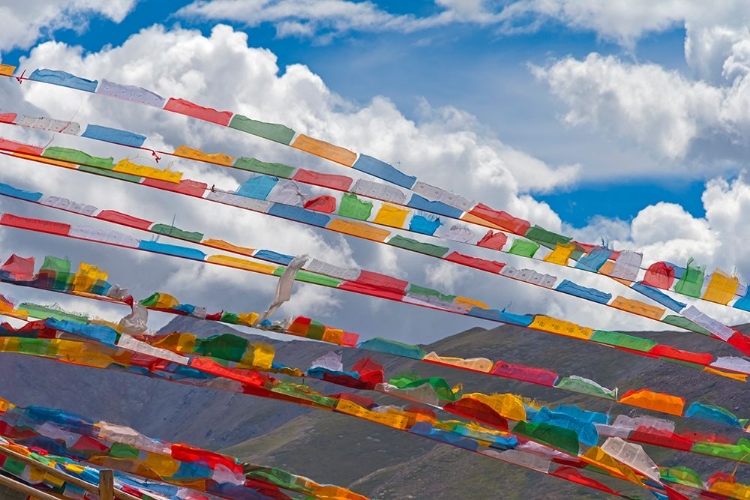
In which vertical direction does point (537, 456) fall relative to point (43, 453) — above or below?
above

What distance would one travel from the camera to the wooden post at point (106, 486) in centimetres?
1484

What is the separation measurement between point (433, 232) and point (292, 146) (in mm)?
2710

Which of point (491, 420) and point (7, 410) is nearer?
point (491, 420)

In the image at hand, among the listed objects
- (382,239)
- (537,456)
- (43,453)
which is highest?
(382,239)

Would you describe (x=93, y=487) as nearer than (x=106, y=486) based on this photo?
No

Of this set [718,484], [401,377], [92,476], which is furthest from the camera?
[718,484]

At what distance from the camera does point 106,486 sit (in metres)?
14.9

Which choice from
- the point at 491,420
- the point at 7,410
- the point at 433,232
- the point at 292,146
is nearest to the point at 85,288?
the point at 7,410

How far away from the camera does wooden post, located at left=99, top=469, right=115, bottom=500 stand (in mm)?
14836

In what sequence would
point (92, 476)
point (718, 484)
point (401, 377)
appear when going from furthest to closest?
point (718, 484) → point (401, 377) → point (92, 476)

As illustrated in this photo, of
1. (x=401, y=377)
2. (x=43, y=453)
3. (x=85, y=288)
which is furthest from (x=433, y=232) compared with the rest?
(x=43, y=453)

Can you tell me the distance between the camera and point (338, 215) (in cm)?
1942

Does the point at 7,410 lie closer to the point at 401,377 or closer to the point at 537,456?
the point at 401,377

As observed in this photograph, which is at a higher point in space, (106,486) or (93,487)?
(106,486)
